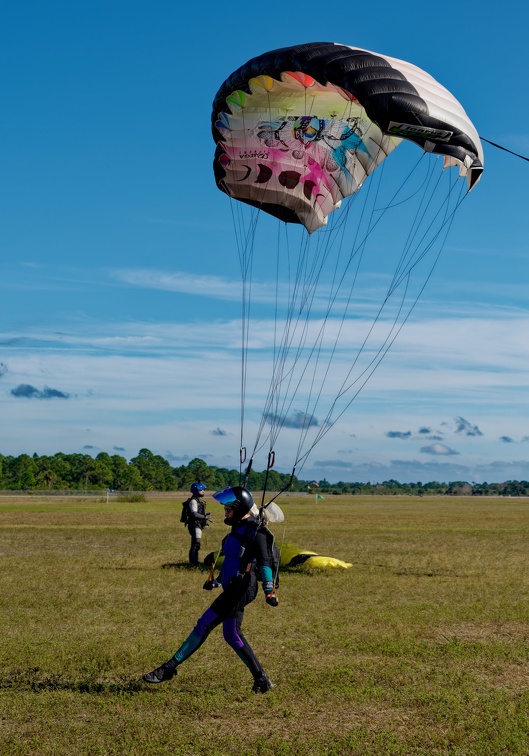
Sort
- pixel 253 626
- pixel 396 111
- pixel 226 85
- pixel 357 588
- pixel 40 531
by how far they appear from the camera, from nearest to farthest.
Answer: pixel 396 111 < pixel 253 626 < pixel 226 85 < pixel 357 588 < pixel 40 531

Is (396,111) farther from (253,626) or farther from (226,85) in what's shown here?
(253,626)

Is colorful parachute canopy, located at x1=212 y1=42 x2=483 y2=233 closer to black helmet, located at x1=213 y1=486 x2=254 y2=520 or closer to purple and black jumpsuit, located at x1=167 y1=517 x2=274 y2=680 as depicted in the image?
black helmet, located at x1=213 y1=486 x2=254 y2=520

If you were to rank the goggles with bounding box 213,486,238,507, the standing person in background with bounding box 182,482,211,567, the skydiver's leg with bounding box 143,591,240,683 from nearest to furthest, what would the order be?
the skydiver's leg with bounding box 143,591,240,683, the goggles with bounding box 213,486,238,507, the standing person in background with bounding box 182,482,211,567

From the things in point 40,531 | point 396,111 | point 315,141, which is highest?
point 315,141

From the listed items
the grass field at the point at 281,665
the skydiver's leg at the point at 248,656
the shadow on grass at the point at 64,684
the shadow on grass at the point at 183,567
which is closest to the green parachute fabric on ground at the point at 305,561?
the shadow on grass at the point at 183,567

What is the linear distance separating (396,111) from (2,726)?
835 centimetres

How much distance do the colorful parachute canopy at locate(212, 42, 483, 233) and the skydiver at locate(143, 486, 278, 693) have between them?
538 centimetres

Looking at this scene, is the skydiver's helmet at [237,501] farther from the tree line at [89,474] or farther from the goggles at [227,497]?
the tree line at [89,474]

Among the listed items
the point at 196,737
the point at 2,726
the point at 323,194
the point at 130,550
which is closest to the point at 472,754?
the point at 196,737

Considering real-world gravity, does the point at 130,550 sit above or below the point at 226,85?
below

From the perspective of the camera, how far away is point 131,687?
27.6 ft

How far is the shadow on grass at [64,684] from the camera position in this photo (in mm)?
8297

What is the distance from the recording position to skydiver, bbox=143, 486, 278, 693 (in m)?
8.36

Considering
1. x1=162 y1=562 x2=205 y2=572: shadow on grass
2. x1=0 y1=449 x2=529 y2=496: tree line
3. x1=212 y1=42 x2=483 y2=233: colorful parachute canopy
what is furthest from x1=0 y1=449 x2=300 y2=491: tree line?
x1=212 y1=42 x2=483 y2=233: colorful parachute canopy
